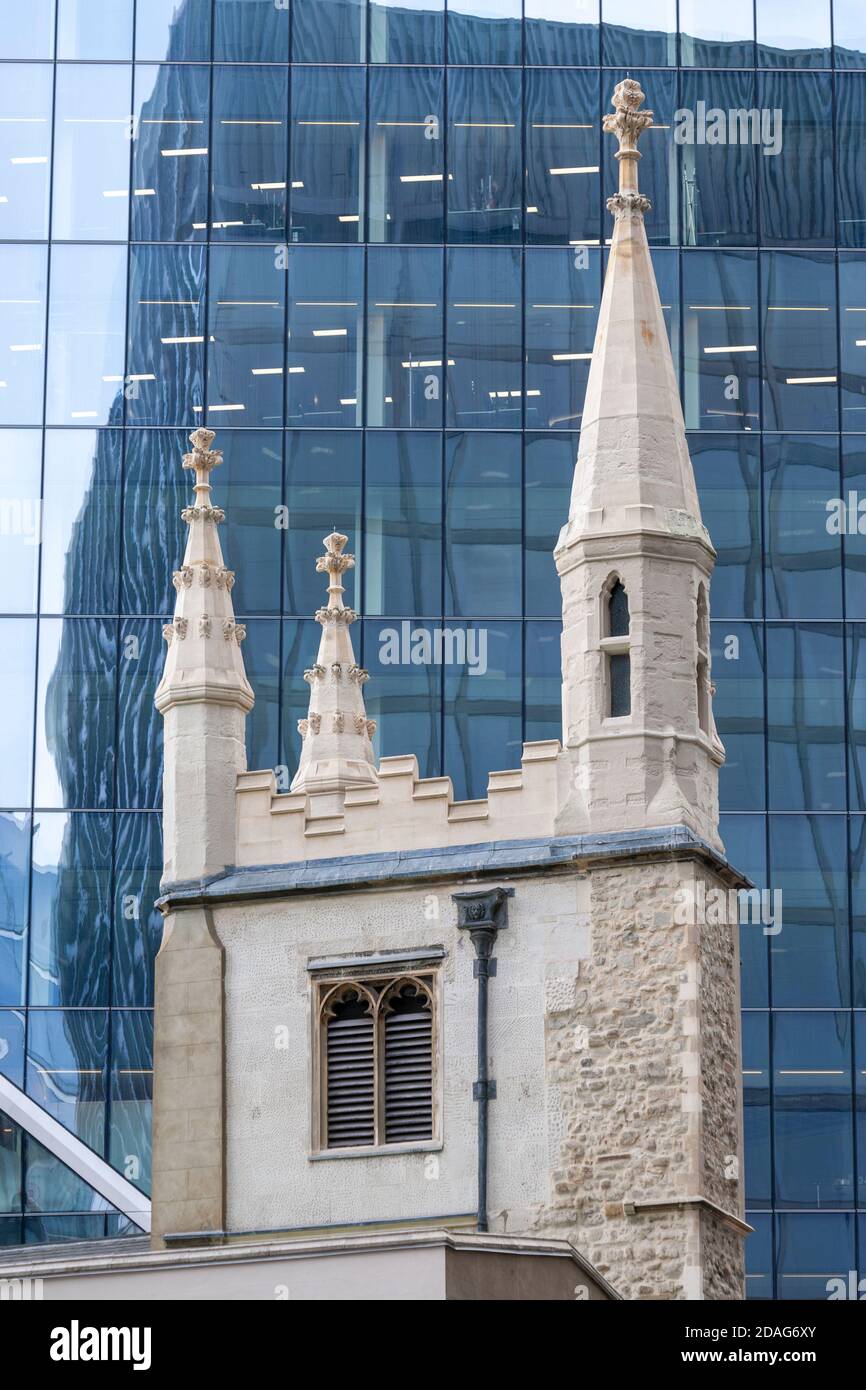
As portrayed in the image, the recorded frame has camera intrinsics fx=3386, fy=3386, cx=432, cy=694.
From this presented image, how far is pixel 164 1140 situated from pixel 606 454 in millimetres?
9225

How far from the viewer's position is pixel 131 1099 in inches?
2325

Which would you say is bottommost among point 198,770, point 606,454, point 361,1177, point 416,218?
point 361,1177

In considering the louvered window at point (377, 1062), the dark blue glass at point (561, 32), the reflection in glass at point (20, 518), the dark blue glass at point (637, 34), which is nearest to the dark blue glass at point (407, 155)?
the dark blue glass at point (561, 32)

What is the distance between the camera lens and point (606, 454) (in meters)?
38.7

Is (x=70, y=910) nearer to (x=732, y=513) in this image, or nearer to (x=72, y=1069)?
(x=72, y=1069)

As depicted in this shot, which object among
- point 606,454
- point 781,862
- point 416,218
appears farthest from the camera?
point 416,218

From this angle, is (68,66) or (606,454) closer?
(606,454)

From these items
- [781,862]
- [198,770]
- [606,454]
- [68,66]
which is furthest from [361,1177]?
[68,66]

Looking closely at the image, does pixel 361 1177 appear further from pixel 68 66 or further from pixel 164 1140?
pixel 68 66

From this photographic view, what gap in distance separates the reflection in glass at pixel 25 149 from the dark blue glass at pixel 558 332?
952cm

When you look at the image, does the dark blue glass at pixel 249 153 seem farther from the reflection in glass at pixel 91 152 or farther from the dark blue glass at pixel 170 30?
the reflection in glass at pixel 91 152

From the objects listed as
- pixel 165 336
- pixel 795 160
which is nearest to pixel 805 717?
pixel 795 160

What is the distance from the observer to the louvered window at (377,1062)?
3669 cm
